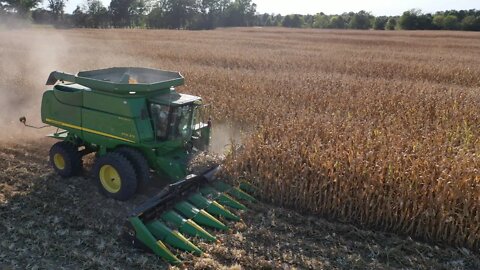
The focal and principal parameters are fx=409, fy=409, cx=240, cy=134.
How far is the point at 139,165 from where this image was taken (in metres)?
5.44

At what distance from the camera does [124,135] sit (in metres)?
5.47

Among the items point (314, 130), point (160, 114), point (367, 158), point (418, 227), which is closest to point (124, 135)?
point (160, 114)

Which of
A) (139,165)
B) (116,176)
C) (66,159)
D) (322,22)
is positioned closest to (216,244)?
(139,165)

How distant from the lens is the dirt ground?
4.25 meters

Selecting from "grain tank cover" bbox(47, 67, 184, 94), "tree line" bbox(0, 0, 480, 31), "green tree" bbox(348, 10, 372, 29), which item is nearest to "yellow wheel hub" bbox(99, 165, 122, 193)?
"grain tank cover" bbox(47, 67, 184, 94)

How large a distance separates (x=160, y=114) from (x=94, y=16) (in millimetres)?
59672

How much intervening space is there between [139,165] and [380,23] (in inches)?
3066

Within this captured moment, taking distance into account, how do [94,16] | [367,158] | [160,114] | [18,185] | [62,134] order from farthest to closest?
[94,16] → [62,134] → [18,185] → [160,114] → [367,158]

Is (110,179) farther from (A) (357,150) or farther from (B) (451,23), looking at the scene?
(B) (451,23)

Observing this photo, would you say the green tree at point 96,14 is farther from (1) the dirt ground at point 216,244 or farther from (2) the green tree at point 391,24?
(1) the dirt ground at point 216,244

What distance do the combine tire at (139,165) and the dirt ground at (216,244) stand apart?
30cm

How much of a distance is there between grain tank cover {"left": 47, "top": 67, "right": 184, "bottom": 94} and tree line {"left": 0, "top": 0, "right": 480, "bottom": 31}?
24.7 metres

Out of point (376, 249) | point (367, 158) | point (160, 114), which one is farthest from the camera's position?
point (160, 114)

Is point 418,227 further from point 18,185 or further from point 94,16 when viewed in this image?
point 94,16
